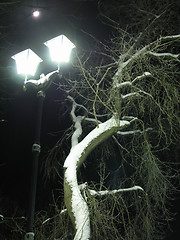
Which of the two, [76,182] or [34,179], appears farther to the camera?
[76,182]

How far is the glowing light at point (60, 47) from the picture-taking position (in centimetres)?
482

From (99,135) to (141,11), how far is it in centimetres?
406

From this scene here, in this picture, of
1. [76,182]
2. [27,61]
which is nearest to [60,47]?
[27,61]

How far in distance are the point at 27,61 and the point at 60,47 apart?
26.8 inches

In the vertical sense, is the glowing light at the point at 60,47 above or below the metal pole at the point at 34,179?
above

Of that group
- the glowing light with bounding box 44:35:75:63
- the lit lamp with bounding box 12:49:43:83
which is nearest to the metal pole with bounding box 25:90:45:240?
the lit lamp with bounding box 12:49:43:83

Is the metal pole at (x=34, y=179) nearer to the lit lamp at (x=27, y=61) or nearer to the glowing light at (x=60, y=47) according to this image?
the lit lamp at (x=27, y=61)

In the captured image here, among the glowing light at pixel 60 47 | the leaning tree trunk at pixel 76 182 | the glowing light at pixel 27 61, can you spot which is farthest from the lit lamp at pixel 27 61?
the leaning tree trunk at pixel 76 182

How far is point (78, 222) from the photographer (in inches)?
171

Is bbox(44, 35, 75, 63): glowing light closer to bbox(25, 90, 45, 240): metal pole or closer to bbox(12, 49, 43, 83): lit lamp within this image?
bbox(12, 49, 43, 83): lit lamp

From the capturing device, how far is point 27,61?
15.9 ft

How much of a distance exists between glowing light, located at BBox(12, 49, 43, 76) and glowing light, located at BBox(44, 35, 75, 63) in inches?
12.5

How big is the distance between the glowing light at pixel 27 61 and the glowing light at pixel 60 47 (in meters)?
0.32

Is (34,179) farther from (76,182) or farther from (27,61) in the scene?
(27,61)
